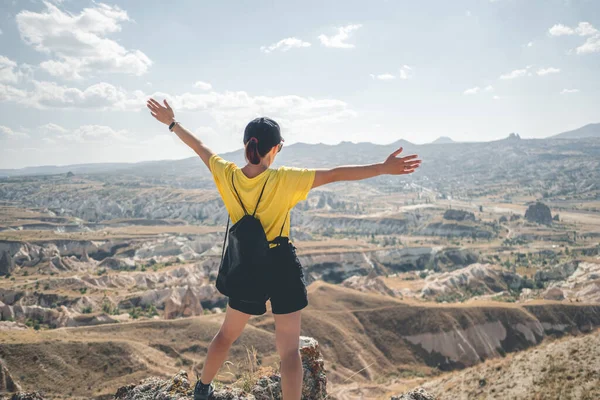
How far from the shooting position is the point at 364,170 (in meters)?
3.23

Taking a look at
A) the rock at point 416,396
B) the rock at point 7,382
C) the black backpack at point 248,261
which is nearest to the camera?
the black backpack at point 248,261

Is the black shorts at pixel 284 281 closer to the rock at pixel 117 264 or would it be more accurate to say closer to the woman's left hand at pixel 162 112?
the woman's left hand at pixel 162 112

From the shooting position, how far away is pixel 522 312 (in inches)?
1439

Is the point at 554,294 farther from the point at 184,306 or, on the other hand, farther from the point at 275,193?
the point at 275,193

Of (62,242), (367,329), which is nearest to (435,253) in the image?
(367,329)

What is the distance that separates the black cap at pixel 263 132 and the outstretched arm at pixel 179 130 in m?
0.74

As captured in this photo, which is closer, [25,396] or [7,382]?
[25,396]

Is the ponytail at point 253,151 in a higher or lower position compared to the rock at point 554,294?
higher

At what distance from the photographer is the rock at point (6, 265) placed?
5522 cm

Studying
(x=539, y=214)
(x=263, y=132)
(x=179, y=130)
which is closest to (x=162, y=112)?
(x=179, y=130)

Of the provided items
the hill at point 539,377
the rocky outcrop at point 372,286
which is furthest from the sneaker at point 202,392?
the rocky outcrop at point 372,286

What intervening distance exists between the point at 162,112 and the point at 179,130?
345mm

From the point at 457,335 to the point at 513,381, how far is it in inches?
859

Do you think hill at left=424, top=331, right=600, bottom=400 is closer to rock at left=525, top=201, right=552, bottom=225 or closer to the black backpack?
the black backpack
